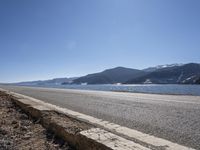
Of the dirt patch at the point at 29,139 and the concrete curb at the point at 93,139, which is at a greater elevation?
the concrete curb at the point at 93,139

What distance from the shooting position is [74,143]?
4.44m

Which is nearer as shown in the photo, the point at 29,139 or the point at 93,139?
the point at 93,139

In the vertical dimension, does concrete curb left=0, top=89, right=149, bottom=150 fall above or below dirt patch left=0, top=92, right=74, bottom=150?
above

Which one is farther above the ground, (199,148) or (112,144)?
(112,144)

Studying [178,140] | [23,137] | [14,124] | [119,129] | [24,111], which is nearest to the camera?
[178,140]

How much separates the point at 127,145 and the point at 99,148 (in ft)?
1.45

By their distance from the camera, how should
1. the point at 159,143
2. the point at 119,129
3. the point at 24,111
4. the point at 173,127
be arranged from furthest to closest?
the point at 24,111, the point at 173,127, the point at 119,129, the point at 159,143

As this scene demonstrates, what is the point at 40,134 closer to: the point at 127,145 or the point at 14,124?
the point at 14,124

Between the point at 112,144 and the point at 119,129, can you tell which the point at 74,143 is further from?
the point at 119,129

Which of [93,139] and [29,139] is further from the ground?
[93,139]

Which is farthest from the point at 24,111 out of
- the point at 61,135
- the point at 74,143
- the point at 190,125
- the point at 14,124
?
the point at 190,125

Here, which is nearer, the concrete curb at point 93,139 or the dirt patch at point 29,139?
the concrete curb at point 93,139

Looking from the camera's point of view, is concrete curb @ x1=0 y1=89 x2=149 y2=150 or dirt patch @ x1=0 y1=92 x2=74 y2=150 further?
dirt patch @ x1=0 y1=92 x2=74 y2=150

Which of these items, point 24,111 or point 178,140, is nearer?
point 178,140
